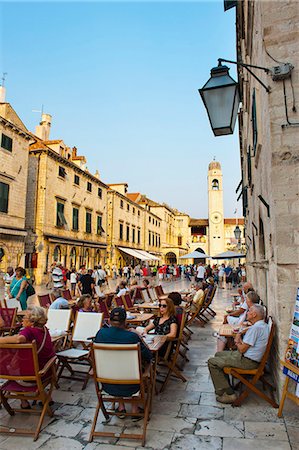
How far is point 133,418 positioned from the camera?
342cm

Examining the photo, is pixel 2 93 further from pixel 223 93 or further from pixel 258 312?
pixel 258 312

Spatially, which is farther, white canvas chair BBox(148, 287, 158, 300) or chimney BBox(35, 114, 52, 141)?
chimney BBox(35, 114, 52, 141)

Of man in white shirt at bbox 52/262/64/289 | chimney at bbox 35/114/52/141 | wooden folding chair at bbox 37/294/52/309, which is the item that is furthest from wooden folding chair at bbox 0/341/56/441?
chimney at bbox 35/114/52/141

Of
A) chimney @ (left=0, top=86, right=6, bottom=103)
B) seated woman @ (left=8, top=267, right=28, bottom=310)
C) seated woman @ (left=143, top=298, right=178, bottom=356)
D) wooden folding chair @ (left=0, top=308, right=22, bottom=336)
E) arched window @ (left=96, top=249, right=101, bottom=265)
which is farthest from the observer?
arched window @ (left=96, top=249, right=101, bottom=265)

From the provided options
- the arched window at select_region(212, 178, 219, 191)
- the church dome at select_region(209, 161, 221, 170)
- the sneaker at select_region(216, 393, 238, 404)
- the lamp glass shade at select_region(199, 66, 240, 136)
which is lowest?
the sneaker at select_region(216, 393, 238, 404)

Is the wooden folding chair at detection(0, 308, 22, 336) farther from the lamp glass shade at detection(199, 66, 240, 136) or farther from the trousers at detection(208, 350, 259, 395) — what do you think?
the lamp glass shade at detection(199, 66, 240, 136)

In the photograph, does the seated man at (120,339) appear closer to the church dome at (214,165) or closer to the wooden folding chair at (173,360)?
the wooden folding chair at (173,360)

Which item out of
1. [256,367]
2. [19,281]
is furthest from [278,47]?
[19,281]

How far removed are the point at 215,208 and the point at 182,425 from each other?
56191mm

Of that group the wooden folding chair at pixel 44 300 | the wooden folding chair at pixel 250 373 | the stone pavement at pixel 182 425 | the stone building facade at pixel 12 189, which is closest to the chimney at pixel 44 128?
the stone building facade at pixel 12 189

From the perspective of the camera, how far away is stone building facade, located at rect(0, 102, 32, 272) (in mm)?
18391

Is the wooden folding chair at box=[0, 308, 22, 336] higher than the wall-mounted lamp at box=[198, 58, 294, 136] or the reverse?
the reverse

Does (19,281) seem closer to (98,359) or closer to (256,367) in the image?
(98,359)

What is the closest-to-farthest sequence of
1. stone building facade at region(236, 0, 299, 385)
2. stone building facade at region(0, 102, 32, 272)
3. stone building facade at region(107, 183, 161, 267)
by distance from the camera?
stone building facade at region(236, 0, 299, 385), stone building facade at region(0, 102, 32, 272), stone building facade at region(107, 183, 161, 267)
